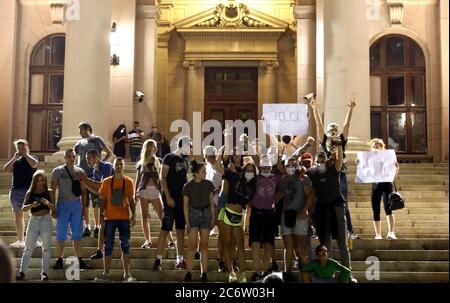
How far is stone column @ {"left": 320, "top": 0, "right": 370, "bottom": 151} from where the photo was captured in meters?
18.3

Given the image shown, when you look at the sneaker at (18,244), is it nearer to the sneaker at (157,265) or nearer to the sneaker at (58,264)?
the sneaker at (58,264)

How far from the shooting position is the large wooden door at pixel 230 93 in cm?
2845

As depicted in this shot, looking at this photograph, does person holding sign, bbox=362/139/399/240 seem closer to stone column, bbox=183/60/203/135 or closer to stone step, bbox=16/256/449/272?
stone step, bbox=16/256/449/272

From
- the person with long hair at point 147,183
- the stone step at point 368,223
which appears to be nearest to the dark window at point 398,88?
the stone step at point 368,223

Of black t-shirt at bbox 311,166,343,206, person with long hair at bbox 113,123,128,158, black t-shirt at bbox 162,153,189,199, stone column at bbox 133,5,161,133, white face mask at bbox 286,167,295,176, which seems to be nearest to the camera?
black t-shirt at bbox 311,166,343,206

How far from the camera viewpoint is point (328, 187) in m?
10.7

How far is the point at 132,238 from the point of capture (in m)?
12.6

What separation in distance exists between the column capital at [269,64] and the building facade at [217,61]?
0.04 meters

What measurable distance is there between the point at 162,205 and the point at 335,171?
294 centimetres

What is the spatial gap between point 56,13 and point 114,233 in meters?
16.2

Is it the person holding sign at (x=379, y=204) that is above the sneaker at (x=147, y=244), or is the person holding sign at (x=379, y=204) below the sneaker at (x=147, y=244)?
above

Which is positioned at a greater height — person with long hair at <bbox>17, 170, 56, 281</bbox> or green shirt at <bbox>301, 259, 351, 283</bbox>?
person with long hair at <bbox>17, 170, 56, 281</bbox>

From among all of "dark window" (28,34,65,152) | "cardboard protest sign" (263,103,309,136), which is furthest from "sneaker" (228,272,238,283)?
"dark window" (28,34,65,152)

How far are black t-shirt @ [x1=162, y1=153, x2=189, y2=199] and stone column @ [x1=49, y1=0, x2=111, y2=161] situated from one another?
770cm
